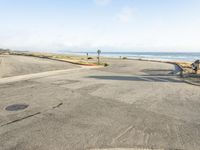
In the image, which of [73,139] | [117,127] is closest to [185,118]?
[117,127]

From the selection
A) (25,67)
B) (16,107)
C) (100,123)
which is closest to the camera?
(100,123)

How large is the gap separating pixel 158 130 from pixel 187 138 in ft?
2.67

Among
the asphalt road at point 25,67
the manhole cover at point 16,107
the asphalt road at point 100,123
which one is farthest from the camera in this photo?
the asphalt road at point 25,67

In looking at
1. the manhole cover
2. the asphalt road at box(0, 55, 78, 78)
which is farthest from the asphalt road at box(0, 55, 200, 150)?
the asphalt road at box(0, 55, 78, 78)

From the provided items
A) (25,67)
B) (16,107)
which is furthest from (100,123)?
(25,67)

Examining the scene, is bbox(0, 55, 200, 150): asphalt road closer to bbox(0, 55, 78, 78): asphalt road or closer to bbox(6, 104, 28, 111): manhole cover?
bbox(6, 104, 28, 111): manhole cover

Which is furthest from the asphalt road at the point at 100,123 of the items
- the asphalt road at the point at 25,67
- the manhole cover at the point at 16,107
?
the asphalt road at the point at 25,67

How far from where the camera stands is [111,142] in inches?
189

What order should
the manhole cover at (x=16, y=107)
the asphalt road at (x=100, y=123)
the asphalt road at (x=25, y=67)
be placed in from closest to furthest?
1. the asphalt road at (x=100, y=123)
2. the manhole cover at (x=16, y=107)
3. the asphalt road at (x=25, y=67)

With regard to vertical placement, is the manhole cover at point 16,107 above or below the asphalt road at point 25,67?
above

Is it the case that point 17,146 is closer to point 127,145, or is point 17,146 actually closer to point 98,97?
point 127,145

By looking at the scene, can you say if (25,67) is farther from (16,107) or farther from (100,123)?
(100,123)

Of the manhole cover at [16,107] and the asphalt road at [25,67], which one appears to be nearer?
the manhole cover at [16,107]

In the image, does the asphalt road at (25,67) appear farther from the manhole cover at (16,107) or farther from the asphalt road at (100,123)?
the asphalt road at (100,123)
